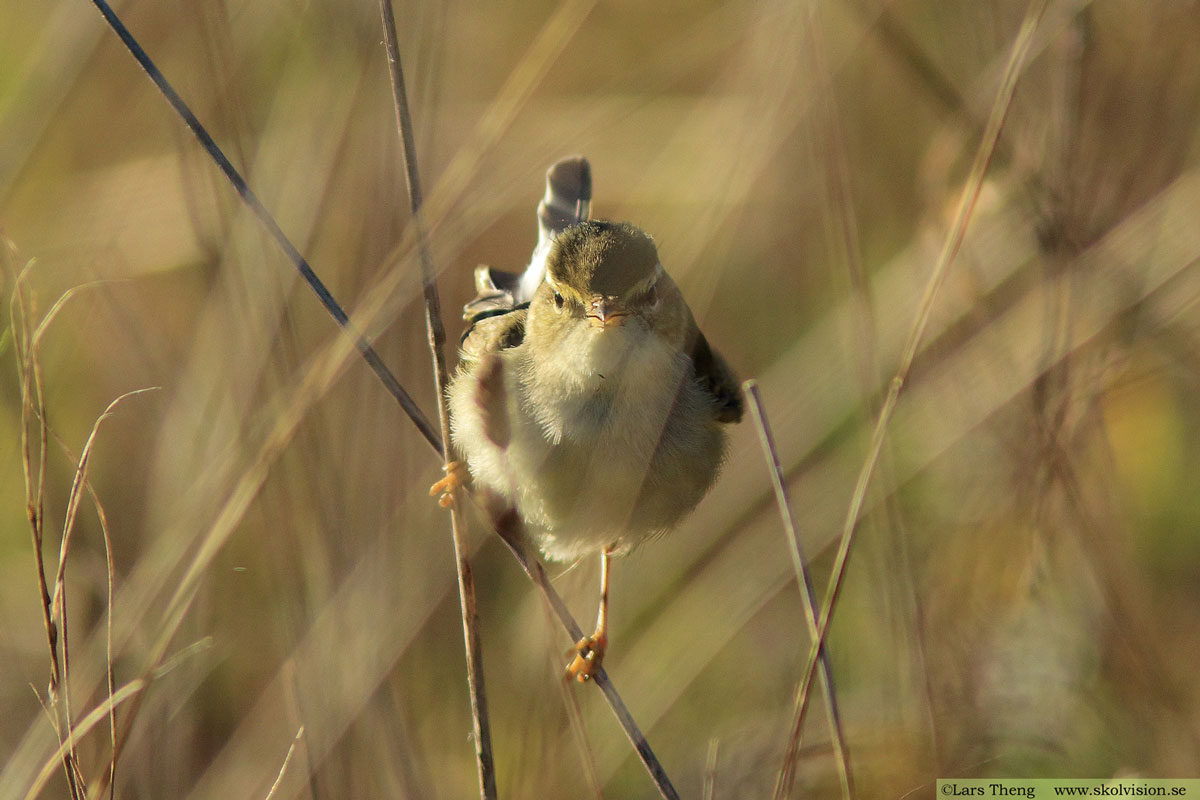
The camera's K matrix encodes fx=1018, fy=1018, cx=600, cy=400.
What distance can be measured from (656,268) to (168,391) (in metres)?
1.71

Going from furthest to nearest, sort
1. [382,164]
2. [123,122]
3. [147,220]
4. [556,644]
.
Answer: [123,122], [147,220], [382,164], [556,644]

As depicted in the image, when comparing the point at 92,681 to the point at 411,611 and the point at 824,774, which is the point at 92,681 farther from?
the point at 824,774

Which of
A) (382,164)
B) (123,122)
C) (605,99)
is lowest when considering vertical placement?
(382,164)

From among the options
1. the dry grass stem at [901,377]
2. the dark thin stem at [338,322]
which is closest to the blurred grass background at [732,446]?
the dark thin stem at [338,322]

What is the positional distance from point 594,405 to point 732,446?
0.95m

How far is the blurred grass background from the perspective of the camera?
8.25ft

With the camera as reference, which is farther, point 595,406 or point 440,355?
point 595,406

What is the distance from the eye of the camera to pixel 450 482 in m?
2.68

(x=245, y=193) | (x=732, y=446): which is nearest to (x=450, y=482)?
(x=245, y=193)

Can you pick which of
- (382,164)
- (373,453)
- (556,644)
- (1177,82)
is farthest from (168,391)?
(1177,82)

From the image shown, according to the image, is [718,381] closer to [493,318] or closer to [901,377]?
[493,318]

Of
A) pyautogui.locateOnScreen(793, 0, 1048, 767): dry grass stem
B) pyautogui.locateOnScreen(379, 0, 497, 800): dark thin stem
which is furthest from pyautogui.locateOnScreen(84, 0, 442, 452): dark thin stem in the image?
pyautogui.locateOnScreen(793, 0, 1048, 767): dry grass stem

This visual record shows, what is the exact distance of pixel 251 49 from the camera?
367 centimetres

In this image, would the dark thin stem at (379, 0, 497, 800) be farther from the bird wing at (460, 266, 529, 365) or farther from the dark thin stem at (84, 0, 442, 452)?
the bird wing at (460, 266, 529, 365)
